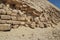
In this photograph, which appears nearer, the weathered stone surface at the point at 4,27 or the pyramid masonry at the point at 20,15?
the weathered stone surface at the point at 4,27

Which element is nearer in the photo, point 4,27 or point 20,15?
point 4,27

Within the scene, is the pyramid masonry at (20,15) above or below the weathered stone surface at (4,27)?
above

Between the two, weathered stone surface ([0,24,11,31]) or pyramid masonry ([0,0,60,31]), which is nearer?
weathered stone surface ([0,24,11,31])

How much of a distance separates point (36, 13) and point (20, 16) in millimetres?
1525

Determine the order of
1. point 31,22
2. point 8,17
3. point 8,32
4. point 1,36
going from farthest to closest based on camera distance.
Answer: point 31,22 < point 8,17 < point 8,32 < point 1,36

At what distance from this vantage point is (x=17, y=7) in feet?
39.6

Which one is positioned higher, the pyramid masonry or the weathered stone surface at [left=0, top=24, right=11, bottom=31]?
the pyramid masonry

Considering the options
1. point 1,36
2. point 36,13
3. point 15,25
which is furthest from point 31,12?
point 1,36

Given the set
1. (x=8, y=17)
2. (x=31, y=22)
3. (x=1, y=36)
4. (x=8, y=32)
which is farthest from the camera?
(x=31, y=22)

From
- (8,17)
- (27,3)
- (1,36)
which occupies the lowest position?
(1,36)

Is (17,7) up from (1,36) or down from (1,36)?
up

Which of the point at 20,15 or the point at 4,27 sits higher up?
the point at 20,15

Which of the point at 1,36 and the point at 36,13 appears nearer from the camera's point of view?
the point at 1,36

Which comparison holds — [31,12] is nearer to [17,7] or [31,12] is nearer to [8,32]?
[17,7]
